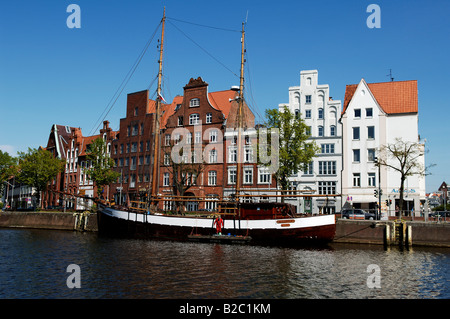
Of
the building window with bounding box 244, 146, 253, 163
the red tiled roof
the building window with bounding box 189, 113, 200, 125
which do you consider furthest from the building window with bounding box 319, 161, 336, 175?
the building window with bounding box 189, 113, 200, 125

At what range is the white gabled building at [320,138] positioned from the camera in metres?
63.0

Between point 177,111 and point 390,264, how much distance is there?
172ft

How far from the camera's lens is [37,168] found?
7806cm

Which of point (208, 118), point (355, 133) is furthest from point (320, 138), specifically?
point (208, 118)

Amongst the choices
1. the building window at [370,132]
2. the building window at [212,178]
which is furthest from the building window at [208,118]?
the building window at [370,132]

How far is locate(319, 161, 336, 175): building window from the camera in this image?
207 feet

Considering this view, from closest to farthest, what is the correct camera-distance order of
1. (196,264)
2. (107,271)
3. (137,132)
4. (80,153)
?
(107,271), (196,264), (137,132), (80,153)

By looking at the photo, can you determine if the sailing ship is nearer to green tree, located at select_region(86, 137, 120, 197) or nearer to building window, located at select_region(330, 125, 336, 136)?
green tree, located at select_region(86, 137, 120, 197)

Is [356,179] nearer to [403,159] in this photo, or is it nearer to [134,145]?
[403,159]

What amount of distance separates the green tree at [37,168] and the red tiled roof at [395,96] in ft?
183

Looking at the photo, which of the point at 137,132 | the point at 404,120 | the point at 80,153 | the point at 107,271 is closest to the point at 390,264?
the point at 107,271
